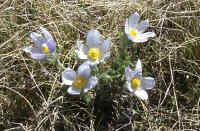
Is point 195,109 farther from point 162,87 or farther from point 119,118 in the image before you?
point 119,118

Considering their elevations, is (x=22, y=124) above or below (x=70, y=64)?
below

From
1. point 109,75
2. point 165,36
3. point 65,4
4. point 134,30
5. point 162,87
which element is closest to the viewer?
point 109,75

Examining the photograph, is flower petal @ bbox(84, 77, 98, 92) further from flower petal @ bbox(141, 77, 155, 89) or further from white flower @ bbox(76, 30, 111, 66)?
flower petal @ bbox(141, 77, 155, 89)

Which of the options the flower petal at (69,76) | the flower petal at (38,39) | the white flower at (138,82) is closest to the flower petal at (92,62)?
the flower petal at (69,76)

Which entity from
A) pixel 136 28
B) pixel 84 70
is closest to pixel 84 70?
pixel 84 70

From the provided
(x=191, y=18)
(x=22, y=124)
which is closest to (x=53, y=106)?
(x=22, y=124)

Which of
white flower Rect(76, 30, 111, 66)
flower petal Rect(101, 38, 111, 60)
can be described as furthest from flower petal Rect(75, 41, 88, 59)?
flower petal Rect(101, 38, 111, 60)
